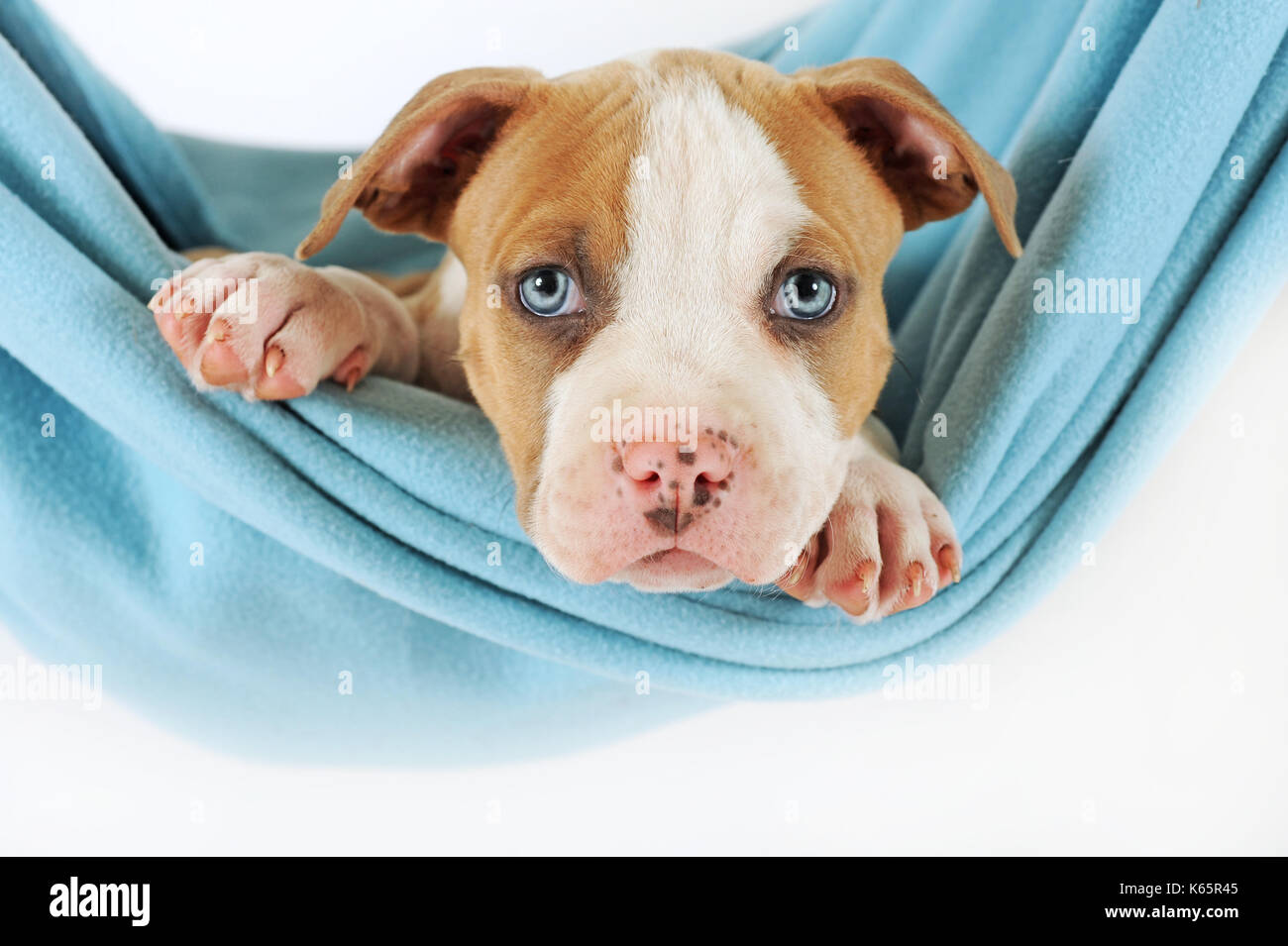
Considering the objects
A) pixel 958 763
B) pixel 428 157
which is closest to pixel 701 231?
pixel 428 157

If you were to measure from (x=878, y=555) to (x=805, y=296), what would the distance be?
488 mm

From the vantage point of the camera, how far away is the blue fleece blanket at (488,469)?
77.4 inches

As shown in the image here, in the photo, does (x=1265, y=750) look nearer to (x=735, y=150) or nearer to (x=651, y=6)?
(x=735, y=150)

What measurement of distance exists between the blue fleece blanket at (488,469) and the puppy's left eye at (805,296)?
41 centimetres

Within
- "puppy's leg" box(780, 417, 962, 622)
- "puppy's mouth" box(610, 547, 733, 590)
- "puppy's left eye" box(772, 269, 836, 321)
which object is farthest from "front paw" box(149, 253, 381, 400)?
"puppy's leg" box(780, 417, 962, 622)

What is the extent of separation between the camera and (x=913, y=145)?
222cm

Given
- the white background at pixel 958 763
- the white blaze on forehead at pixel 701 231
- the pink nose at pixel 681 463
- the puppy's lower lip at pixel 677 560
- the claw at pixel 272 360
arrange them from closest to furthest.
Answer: the pink nose at pixel 681 463
the puppy's lower lip at pixel 677 560
the white blaze on forehead at pixel 701 231
the claw at pixel 272 360
the white background at pixel 958 763

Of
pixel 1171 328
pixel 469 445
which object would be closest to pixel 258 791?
pixel 469 445

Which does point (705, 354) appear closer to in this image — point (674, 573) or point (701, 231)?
point (701, 231)

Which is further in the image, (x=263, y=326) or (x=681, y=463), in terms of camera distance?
(x=263, y=326)

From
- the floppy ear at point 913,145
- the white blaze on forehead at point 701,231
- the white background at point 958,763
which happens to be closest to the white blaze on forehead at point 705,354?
the white blaze on forehead at point 701,231

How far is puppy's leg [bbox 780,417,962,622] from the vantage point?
184cm

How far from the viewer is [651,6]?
380 cm

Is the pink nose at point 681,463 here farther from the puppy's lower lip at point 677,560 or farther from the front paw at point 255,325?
the front paw at point 255,325
